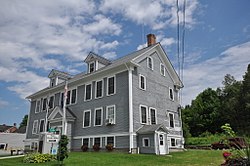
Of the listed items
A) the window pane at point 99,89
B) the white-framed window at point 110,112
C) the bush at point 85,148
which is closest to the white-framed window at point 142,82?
the white-framed window at point 110,112

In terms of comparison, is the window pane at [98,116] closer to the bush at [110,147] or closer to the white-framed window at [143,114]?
the bush at [110,147]

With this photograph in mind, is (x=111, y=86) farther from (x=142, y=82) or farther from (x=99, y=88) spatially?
(x=142, y=82)

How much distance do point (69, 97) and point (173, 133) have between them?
40.2ft

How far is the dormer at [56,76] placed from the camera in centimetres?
3030

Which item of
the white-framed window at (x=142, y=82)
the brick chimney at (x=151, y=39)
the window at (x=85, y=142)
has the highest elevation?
the brick chimney at (x=151, y=39)

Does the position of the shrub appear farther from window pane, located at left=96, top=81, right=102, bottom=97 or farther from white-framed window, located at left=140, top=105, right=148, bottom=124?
window pane, located at left=96, top=81, right=102, bottom=97

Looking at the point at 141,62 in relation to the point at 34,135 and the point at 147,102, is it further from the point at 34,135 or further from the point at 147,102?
the point at 34,135

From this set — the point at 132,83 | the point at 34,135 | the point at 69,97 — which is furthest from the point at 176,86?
the point at 34,135

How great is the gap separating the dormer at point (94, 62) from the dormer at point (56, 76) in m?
7.00

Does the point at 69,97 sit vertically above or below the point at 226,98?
below

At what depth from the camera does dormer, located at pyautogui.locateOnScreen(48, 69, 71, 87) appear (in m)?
30.3

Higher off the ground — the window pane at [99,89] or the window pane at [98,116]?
the window pane at [99,89]

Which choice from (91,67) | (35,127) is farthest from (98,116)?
(35,127)

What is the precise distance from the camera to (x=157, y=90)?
2317 cm
